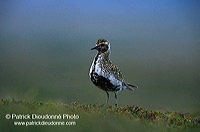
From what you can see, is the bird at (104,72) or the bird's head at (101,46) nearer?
the bird at (104,72)

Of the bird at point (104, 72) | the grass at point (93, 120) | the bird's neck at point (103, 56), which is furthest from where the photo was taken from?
the bird's neck at point (103, 56)

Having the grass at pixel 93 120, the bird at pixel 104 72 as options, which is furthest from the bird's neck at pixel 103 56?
the grass at pixel 93 120

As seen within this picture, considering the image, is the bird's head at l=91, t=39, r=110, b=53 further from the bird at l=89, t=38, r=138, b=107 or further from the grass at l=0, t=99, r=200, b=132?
the grass at l=0, t=99, r=200, b=132

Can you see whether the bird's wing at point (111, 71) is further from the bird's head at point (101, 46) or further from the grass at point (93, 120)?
the grass at point (93, 120)

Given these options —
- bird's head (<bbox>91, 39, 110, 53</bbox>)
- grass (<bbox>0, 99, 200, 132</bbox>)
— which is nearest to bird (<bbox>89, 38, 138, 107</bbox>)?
bird's head (<bbox>91, 39, 110, 53</bbox>)

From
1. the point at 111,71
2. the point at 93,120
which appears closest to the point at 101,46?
the point at 111,71

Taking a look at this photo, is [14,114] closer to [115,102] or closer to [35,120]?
[35,120]

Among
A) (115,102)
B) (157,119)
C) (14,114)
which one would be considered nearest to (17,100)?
(14,114)

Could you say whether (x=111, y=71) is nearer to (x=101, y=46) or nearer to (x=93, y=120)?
(x=101, y=46)

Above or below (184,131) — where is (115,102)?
above
